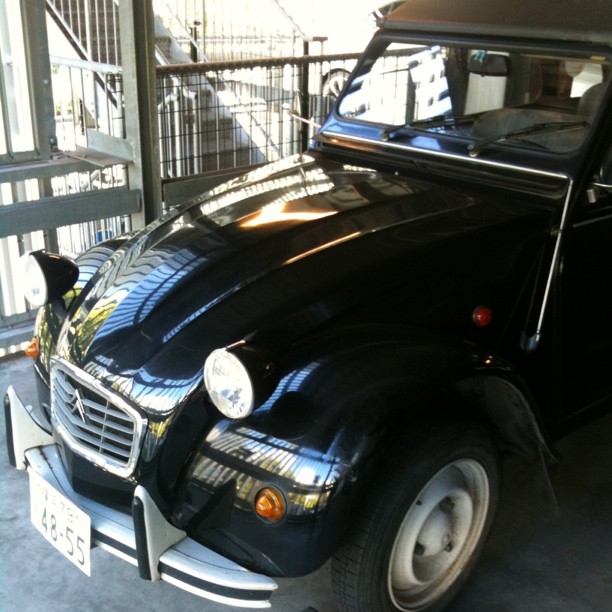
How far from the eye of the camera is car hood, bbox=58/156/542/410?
2344mm

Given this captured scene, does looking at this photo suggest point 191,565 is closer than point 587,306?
Yes

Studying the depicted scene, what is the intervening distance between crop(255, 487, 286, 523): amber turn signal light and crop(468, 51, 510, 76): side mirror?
1.94m

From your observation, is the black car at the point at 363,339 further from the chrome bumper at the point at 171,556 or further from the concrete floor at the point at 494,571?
the concrete floor at the point at 494,571

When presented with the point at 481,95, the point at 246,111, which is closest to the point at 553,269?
the point at 481,95

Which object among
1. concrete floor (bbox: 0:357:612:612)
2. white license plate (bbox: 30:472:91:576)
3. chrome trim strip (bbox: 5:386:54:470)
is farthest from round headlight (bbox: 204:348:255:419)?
concrete floor (bbox: 0:357:612:612)

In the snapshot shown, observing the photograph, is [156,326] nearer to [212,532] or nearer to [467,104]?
[212,532]

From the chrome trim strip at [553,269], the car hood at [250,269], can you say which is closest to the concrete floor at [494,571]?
the chrome trim strip at [553,269]

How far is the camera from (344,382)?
221cm

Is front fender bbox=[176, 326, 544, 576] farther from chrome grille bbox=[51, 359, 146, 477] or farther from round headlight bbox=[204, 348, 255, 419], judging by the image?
chrome grille bbox=[51, 359, 146, 477]

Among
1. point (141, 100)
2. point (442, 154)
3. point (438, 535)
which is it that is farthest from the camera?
point (141, 100)

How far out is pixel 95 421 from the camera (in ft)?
7.76

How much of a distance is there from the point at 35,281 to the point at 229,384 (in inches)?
44.4

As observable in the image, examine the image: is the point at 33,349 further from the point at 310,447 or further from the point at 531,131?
the point at 531,131

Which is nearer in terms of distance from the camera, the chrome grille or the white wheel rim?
the chrome grille
